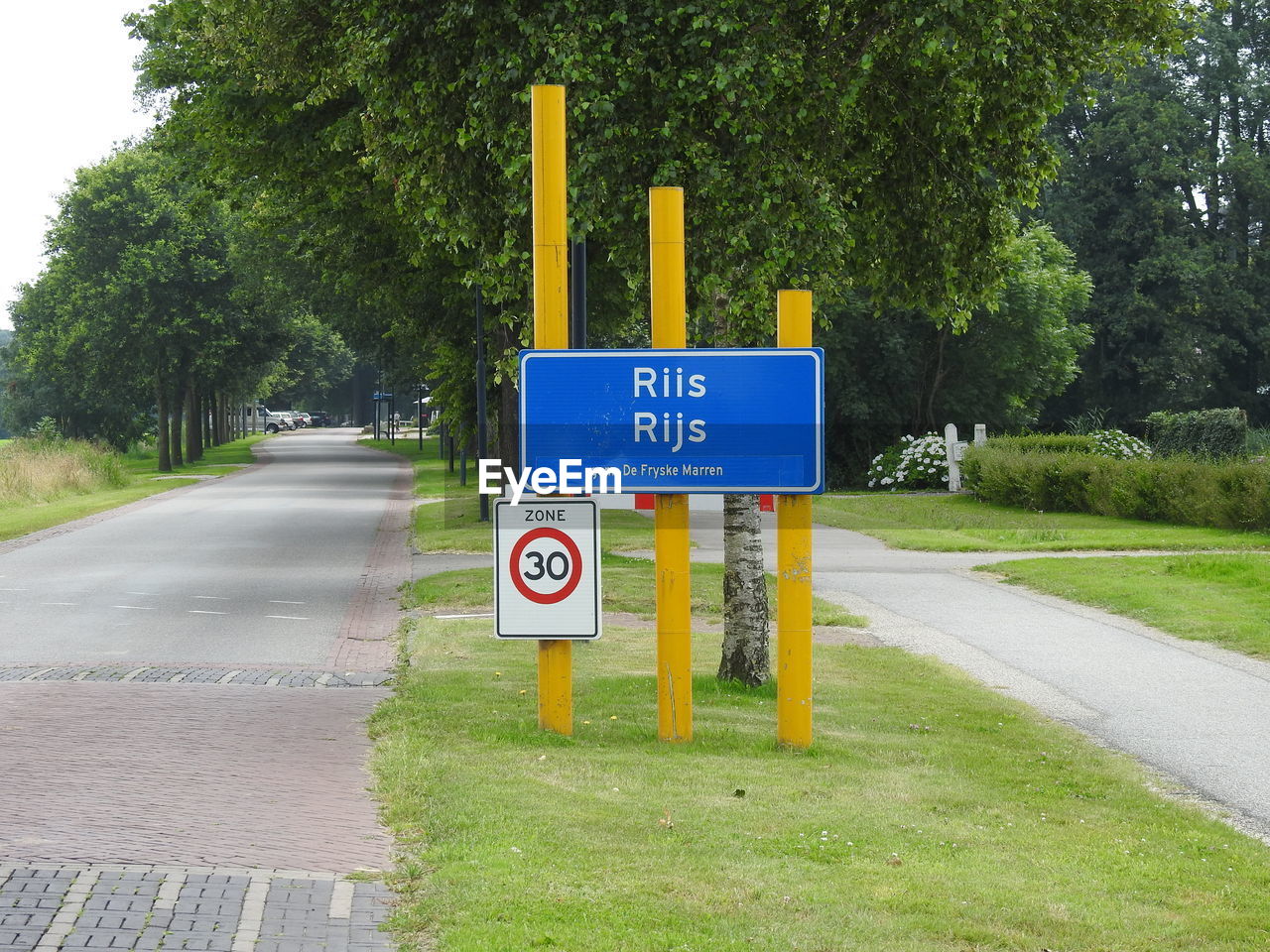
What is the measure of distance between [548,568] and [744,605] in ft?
8.31

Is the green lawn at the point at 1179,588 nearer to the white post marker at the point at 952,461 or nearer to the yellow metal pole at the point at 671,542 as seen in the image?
the yellow metal pole at the point at 671,542

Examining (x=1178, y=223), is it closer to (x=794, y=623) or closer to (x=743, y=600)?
(x=743, y=600)

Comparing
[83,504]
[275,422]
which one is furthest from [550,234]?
[275,422]

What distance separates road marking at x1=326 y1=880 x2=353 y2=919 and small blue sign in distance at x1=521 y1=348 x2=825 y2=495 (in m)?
3.32

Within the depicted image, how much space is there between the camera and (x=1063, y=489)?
98.9ft

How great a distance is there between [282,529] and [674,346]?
19605 mm

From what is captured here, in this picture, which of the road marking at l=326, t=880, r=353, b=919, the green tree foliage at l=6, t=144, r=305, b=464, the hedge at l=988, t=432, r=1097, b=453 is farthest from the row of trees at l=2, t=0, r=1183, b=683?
the green tree foliage at l=6, t=144, r=305, b=464

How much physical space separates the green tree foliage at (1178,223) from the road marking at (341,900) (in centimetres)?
5331

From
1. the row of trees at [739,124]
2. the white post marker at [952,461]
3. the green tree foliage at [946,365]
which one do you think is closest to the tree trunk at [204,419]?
the green tree foliage at [946,365]

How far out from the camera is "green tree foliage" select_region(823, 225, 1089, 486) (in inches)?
1773

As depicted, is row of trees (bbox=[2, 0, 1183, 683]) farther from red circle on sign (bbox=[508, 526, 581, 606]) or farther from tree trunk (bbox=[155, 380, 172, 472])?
tree trunk (bbox=[155, 380, 172, 472])

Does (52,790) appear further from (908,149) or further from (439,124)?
(908,149)

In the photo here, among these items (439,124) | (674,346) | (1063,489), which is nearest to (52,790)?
(674,346)

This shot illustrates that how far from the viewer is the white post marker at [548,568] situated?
8.53 metres
